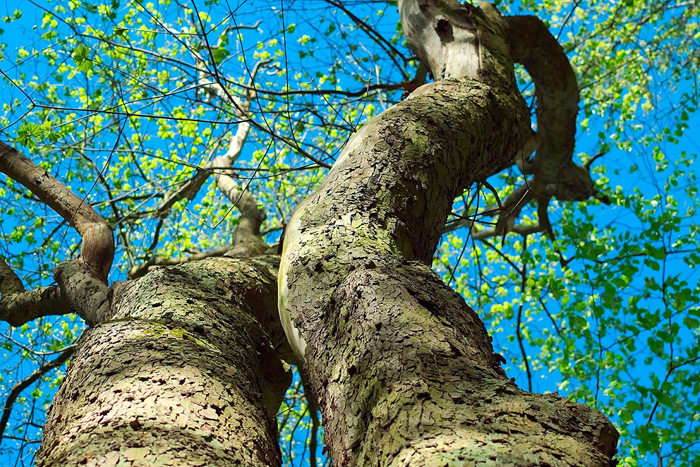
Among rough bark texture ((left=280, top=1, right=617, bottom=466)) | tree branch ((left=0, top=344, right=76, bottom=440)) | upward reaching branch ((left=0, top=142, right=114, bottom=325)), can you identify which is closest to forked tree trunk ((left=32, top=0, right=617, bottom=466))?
rough bark texture ((left=280, top=1, right=617, bottom=466))

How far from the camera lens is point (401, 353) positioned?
1.42m

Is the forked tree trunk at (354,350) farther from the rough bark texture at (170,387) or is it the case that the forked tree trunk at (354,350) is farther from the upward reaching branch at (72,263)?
the upward reaching branch at (72,263)

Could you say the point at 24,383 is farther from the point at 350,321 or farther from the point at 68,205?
the point at 350,321

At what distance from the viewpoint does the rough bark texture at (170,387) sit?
1367 millimetres

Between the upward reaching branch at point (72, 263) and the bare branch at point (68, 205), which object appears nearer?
the upward reaching branch at point (72, 263)

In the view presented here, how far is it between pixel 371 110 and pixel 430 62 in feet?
13.2

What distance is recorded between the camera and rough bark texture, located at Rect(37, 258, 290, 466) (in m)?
1.37

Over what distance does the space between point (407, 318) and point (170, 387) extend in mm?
662

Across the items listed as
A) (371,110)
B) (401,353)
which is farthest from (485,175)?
(371,110)

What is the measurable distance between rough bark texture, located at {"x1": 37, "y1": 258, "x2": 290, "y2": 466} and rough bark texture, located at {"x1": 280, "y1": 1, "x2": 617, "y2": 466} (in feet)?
0.78

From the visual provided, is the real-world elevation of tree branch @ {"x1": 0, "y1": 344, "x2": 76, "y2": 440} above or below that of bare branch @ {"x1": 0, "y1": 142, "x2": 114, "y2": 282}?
below

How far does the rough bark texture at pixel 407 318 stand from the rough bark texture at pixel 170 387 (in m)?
0.24

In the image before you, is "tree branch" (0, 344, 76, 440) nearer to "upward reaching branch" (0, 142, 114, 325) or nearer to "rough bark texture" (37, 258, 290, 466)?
"upward reaching branch" (0, 142, 114, 325)

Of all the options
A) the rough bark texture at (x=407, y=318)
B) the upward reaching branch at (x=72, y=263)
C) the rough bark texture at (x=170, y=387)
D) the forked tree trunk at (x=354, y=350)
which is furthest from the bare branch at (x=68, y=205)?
the rough bark texture at (x=407, y=318)
